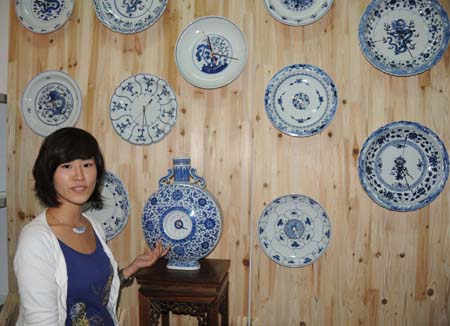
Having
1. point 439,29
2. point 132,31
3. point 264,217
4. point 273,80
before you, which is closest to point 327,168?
point 264,217

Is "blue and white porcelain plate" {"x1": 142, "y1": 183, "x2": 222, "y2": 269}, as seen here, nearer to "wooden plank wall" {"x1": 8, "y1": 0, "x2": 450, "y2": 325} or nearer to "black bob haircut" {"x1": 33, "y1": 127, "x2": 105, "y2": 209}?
"wooden plank wall" {"x1": 8, "y1": 0, "x2": 450, "y2": 325}

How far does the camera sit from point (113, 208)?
172 cm

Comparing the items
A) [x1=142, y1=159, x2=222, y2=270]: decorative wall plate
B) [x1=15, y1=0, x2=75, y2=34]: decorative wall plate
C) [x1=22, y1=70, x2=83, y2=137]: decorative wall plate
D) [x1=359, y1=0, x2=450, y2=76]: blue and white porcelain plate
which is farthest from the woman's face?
[x1=359, y1=0, x2=450, y2=76]: blue and white porcelain plate

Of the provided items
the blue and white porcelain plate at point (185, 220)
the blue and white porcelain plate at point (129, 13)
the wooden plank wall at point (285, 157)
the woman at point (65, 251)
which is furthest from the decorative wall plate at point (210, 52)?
the woman at point (65, 251)

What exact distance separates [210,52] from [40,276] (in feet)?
3.70

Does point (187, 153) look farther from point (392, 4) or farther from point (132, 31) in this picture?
point (392, 4)

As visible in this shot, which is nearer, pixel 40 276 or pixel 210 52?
pixel 40 276

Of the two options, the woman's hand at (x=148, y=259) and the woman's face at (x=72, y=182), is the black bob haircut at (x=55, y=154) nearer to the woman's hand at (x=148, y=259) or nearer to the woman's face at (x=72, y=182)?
the woman's face at (x=72, y=182)

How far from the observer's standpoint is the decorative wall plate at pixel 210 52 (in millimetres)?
1632

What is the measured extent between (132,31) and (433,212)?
154cm

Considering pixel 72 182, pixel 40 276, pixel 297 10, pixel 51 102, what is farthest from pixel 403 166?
pixel 51 102

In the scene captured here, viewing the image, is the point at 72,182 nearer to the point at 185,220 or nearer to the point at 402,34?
the point at 185,220

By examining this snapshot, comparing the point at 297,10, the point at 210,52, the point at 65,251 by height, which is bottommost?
the point at 65,251

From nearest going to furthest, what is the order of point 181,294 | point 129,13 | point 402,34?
1. point 181,294
2. point 402,34
3. point 129,13
